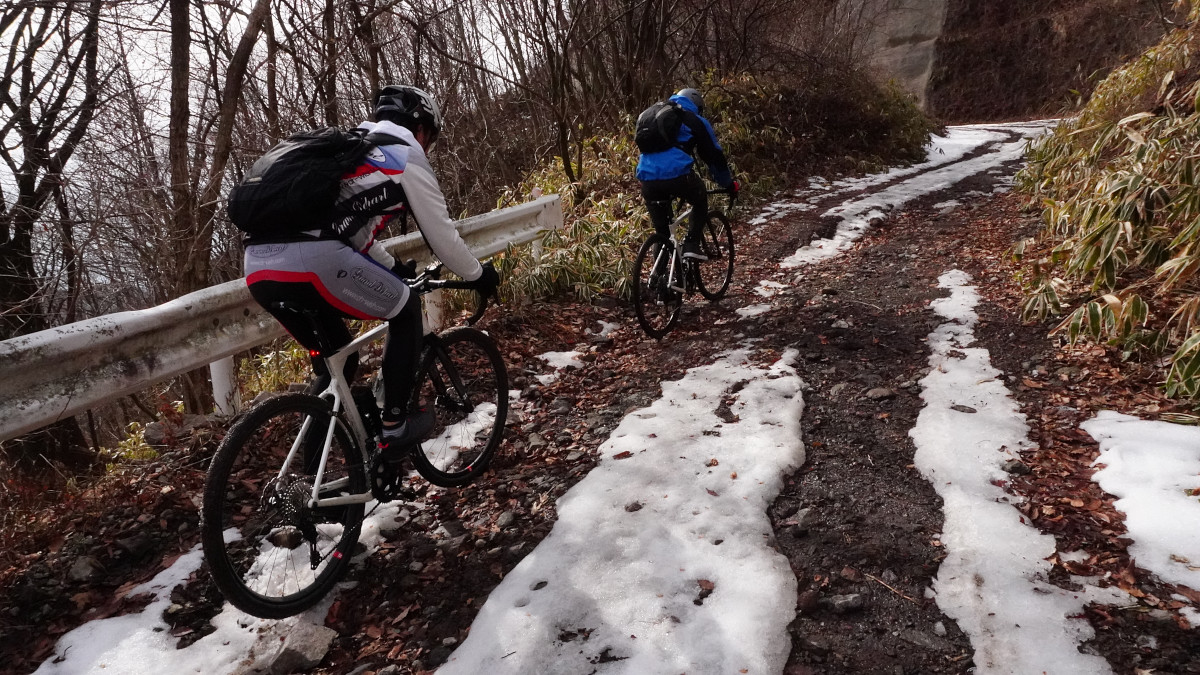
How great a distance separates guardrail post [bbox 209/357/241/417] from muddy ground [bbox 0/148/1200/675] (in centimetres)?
18

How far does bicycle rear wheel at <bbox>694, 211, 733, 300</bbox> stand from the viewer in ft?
22.3

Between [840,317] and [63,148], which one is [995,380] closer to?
[840,317]

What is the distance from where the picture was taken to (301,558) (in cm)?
309

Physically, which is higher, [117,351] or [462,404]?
[117,351]

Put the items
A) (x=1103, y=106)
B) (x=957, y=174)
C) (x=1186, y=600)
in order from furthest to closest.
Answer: (x=957, y=174) < (x=1103, y=106) < (x=1186, y=600)

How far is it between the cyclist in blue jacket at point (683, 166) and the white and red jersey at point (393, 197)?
3.15m

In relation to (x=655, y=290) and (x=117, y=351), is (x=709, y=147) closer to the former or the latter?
(x=655, y=290)

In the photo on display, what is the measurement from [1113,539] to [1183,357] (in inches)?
57.0

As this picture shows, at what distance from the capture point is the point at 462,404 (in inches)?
156

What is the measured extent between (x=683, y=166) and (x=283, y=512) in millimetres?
4272

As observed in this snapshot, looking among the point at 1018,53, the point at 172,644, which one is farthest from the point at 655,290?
the point at 1018,53

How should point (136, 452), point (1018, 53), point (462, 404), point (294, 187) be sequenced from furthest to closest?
point (1018, 53), point (136, 452), point (462, 404), point (294, 187)

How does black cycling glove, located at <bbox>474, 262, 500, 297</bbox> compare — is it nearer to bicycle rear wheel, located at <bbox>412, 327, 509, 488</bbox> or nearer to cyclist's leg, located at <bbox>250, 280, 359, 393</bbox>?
bicycle rear wheel, located at <bbox>412, 327, 509, 488</bbox>

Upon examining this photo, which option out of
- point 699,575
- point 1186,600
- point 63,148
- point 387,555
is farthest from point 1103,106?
point 63,148
